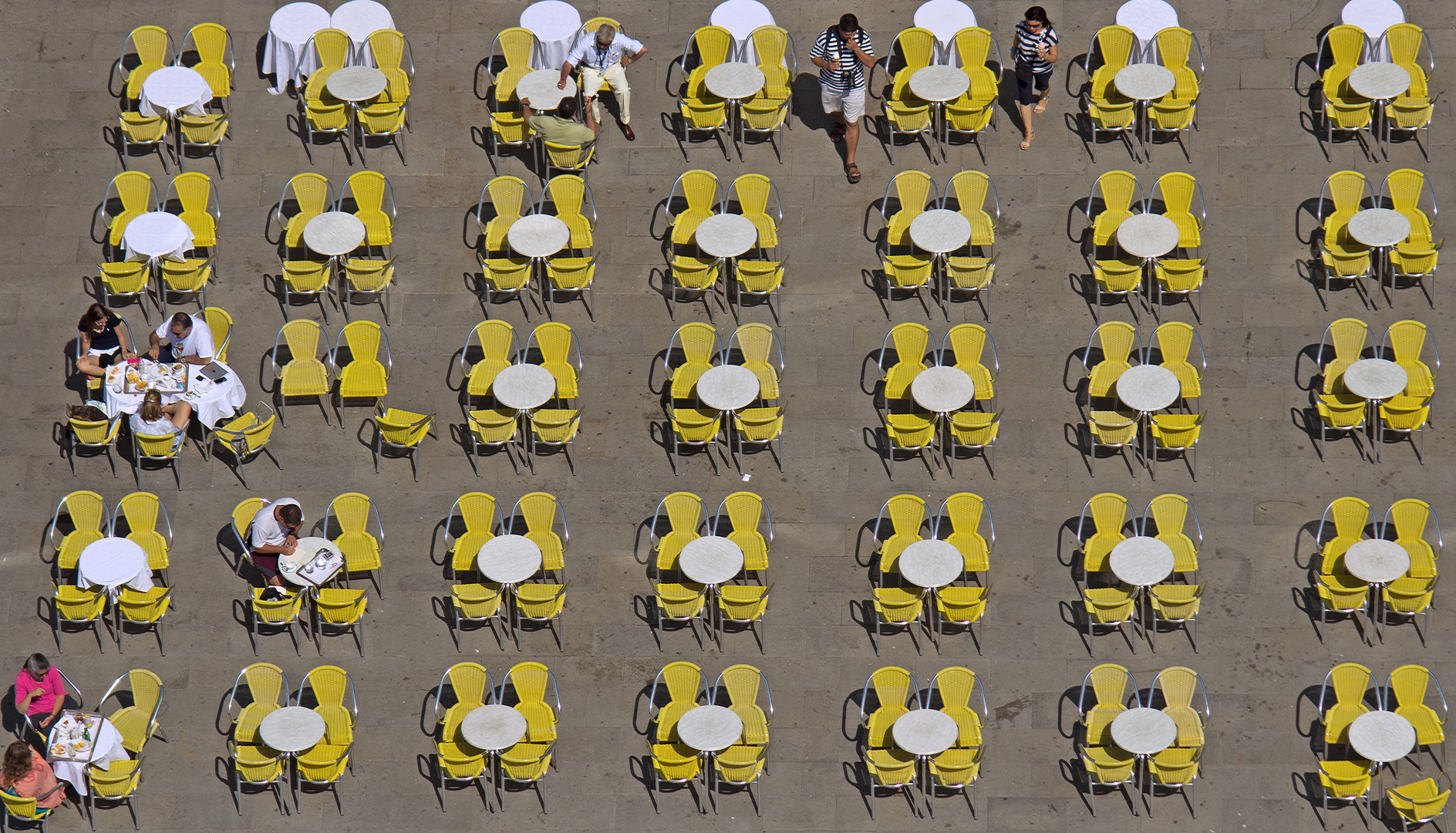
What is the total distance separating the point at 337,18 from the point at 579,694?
731 centimetres

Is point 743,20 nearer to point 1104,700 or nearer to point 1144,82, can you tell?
point 1144,82

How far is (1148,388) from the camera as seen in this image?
15.1 m

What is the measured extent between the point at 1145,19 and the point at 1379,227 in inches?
124

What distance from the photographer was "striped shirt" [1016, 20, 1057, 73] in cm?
1628

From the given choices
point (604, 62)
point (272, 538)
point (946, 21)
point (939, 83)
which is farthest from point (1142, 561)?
point (272, 538)

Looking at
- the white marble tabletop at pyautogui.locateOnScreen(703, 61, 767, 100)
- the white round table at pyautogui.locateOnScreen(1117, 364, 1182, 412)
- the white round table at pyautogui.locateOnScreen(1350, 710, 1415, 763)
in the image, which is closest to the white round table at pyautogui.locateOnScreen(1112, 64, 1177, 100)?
the white round table at pyautogui.locateOnScreen(1117, 364, 1182, 412)

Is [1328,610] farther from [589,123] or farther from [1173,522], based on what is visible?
[589,123]

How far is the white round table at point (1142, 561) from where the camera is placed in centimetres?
1452

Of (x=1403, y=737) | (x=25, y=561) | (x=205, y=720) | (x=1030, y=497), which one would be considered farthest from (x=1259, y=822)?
(x=25, y=561)

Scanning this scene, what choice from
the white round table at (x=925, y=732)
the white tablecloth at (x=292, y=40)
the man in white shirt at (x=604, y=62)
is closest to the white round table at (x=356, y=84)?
the white tablecloth at (x=292, y=40)

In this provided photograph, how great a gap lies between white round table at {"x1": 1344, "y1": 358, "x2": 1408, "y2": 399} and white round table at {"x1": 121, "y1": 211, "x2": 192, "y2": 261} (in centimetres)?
1045

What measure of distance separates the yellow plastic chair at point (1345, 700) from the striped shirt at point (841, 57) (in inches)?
263

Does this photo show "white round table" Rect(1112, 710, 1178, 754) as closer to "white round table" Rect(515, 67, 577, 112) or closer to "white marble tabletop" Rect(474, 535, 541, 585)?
"white marble tabletop" Rect(474, 535, 541, 585)

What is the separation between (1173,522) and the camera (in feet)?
49.3
